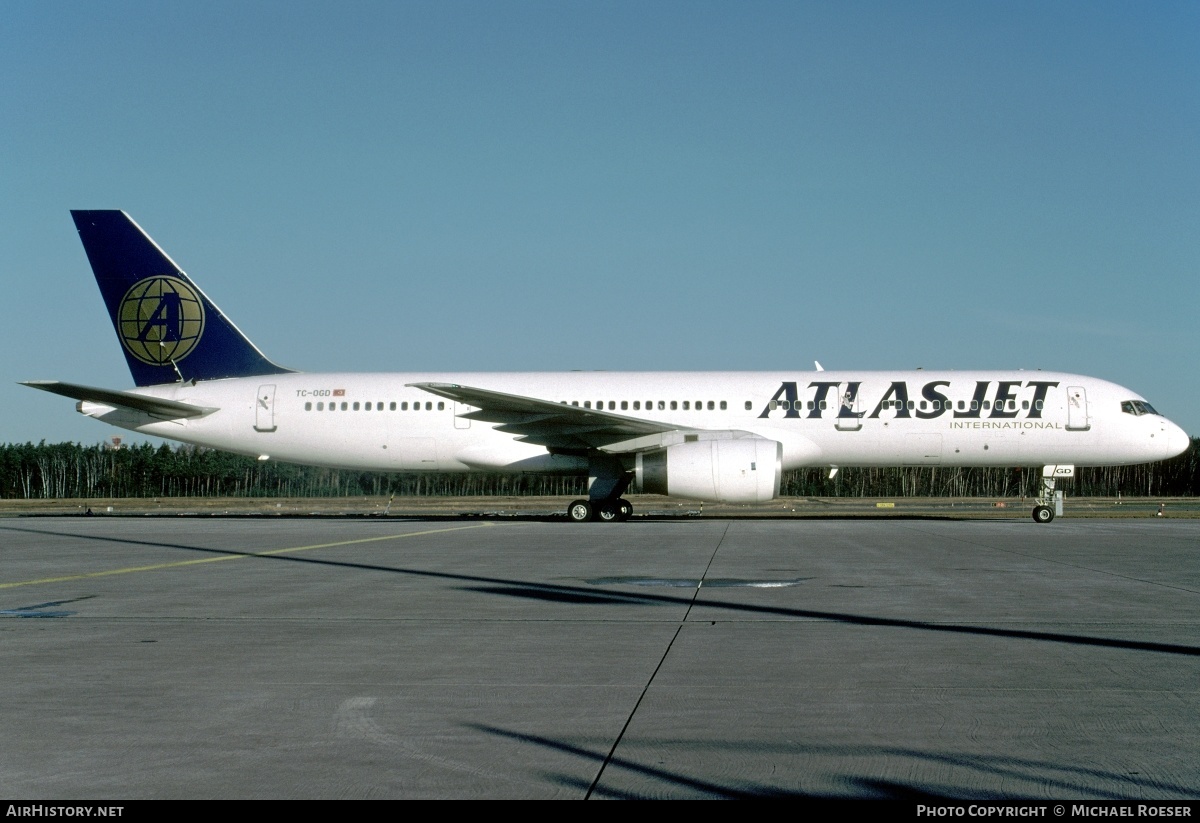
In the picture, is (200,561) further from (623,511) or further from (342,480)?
(342,480)

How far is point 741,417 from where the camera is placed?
26.4m

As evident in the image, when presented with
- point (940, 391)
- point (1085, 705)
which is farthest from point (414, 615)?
point (940, 391)

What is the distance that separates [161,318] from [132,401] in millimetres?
2848

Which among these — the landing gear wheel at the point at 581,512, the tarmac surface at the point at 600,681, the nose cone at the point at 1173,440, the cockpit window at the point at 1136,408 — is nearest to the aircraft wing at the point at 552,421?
the landing gear wheel at the point at 581,512

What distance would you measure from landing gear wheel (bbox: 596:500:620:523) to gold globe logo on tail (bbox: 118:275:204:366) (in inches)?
465

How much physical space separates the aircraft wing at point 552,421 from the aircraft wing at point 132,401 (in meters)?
6.98

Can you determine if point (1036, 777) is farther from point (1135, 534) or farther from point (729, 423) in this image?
point (729, 423)

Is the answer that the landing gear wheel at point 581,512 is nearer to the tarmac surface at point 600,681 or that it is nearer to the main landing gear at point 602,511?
the main landing gear at point 602,511

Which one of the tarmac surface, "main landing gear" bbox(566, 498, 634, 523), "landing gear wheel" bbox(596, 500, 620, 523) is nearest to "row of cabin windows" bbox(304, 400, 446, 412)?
"main landing gear" bbox(566, 498, 634, 523)

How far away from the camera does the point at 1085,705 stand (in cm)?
546

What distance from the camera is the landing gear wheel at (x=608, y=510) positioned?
2630 centimetres

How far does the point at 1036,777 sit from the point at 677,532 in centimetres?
1718

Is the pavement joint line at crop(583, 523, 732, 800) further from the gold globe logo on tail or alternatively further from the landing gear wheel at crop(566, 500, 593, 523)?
the gold globe logo on tail

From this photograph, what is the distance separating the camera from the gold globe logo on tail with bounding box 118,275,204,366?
28828 mm
